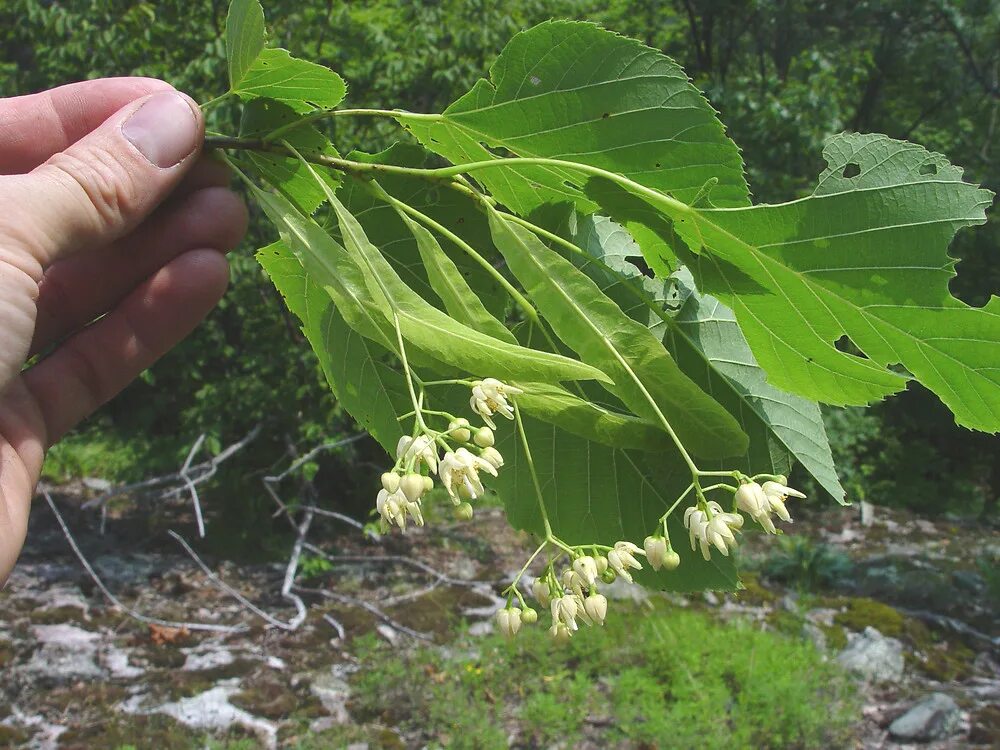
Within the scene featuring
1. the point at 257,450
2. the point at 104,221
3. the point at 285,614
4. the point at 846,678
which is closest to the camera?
the point at 104,221

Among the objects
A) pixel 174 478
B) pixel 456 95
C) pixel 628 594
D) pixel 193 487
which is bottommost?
pixel 628 594

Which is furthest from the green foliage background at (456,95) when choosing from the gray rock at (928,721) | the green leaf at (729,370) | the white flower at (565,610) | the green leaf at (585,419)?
the gray rock at (928,721)

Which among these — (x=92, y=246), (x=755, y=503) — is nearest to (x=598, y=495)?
(x=755, y=503)

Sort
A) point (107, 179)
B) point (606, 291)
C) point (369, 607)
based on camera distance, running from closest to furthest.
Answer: point (606, 291), point (107, 179), point (369, 607)

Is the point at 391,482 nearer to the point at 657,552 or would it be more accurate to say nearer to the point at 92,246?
the point at 657,552

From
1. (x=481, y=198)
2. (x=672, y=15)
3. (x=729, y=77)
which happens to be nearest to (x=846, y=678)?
(x=481, y=198)

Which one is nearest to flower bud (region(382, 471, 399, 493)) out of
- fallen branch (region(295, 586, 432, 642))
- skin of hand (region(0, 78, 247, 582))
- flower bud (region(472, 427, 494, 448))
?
A: flower bud (region(472, 427, 494, 448))

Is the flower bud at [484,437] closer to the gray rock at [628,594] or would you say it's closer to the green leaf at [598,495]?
the green leaf at [598,495]

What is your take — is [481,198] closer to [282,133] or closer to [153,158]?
[282,133]
